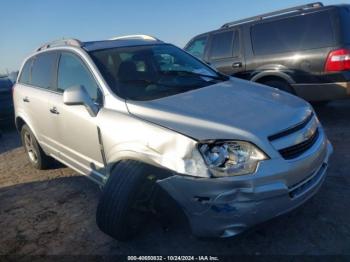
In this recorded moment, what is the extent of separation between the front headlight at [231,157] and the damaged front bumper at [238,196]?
5 cm

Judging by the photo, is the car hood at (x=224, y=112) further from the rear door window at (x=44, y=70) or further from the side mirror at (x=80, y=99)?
the rear door window at (x=44, y=70)

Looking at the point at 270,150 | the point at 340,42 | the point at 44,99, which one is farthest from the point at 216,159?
the point at 340,42

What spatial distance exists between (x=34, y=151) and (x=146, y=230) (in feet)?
9.19

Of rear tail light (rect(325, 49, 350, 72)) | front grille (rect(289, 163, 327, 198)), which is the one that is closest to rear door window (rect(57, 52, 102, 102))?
front grille (rect(289, 163, 327, 198))

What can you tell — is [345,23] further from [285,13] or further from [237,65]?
[237,65]

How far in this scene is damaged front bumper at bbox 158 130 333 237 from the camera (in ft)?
7.66

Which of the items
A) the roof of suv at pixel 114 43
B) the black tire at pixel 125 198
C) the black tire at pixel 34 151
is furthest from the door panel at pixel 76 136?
the black tire at pixel 34 151

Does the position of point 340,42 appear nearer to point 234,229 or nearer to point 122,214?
point 234,229

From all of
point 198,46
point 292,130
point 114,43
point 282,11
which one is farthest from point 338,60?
point 114,43

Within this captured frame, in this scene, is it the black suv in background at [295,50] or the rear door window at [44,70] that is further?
the black suv in background at [295,50]

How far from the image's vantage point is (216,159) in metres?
2.40

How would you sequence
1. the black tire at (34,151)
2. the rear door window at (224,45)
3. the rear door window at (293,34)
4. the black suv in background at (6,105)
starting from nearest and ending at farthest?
the black tire at (34,151) < the rear door window at (293,34) < the rear door window at (224,45) < the black suv in background at (6,105)

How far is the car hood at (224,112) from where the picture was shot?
2.48m

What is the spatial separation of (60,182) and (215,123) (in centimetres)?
288
